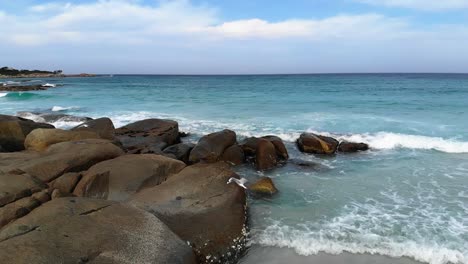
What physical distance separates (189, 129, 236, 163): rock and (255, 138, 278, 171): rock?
49.1 inches

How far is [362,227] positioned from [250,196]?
295 cm

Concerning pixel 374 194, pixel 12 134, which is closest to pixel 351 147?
pixel 374 194

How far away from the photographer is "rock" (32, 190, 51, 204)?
22.5 feet

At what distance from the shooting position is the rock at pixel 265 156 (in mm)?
12482

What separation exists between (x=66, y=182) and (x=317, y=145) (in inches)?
374

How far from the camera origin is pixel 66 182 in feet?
26.3

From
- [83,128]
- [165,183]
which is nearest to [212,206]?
[165,183]

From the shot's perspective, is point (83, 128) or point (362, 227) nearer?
point (362, 227)

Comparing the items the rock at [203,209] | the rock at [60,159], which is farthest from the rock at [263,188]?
the rock at [60,159]

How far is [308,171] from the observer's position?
12.2 metres

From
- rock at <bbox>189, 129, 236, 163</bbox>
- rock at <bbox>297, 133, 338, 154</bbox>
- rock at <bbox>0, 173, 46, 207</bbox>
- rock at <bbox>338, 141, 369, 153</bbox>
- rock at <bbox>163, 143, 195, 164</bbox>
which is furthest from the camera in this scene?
rock at <bbox>338, 141, 369, 153</bbox>

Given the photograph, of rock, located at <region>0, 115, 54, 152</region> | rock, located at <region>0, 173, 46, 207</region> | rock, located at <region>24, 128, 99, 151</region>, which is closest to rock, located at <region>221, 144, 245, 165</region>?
rock, located at <region>24, 128, 99, 151</region>

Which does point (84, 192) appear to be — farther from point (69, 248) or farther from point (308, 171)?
point (308, 171)

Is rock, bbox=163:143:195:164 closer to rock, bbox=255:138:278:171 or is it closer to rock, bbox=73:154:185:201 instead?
rock, bbox=255:138:278:171
